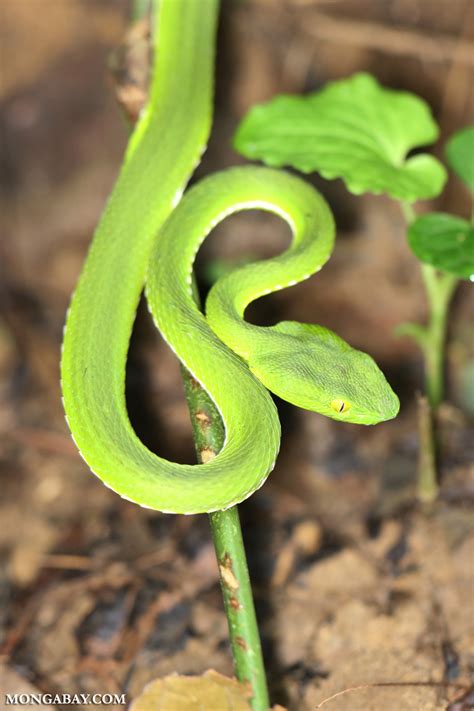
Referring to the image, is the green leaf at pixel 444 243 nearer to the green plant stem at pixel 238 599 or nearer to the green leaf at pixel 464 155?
the green leaf at pixel 464 155

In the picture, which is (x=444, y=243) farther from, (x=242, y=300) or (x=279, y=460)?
(x=279, y=460)

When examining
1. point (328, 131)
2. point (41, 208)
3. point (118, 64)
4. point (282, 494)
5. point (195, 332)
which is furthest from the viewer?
point (41, 208)

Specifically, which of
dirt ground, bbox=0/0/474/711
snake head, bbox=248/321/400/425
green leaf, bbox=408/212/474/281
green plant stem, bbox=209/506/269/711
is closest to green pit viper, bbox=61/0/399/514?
snake head, bbox=248/321/400/425

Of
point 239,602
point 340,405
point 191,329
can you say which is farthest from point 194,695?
point 191,329

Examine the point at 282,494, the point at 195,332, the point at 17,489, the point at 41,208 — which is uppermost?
the point at 195,332

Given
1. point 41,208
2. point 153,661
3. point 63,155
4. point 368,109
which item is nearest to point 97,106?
point 63,155

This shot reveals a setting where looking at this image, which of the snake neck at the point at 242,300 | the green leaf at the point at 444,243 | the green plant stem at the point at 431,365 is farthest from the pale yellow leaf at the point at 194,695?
the green leaf at the point at 444,243

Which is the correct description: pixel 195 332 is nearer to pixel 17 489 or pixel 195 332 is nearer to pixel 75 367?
pixel 75 367
